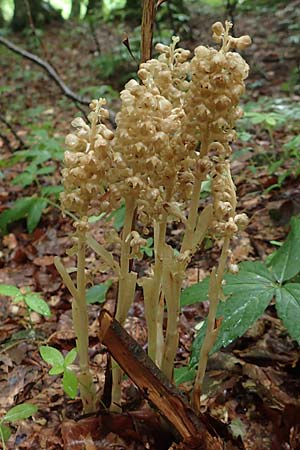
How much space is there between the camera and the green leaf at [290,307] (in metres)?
1.57

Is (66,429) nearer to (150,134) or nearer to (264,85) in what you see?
(150,134)

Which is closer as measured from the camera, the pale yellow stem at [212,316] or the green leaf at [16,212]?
the pale yellow stem at [212,316]

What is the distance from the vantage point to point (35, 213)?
3570 millimetres

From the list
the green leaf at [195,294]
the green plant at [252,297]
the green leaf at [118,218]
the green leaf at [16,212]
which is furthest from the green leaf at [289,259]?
the green leaf at [16,212]

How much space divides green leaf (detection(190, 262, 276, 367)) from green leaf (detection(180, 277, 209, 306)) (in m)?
0.07

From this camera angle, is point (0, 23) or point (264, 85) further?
point (0, 23)

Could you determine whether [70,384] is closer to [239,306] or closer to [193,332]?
[239,306]

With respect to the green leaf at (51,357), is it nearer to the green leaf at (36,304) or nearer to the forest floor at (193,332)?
the forest floor at (193,332)

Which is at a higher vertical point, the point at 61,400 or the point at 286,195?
the point at 286,195

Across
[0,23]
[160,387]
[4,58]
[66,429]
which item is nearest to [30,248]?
[66,429]

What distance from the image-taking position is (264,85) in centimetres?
716

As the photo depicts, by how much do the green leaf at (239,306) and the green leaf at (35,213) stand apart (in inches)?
80.0

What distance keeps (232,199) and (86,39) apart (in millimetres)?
11344

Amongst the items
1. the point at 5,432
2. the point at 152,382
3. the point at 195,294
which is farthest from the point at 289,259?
the point at 5,432
